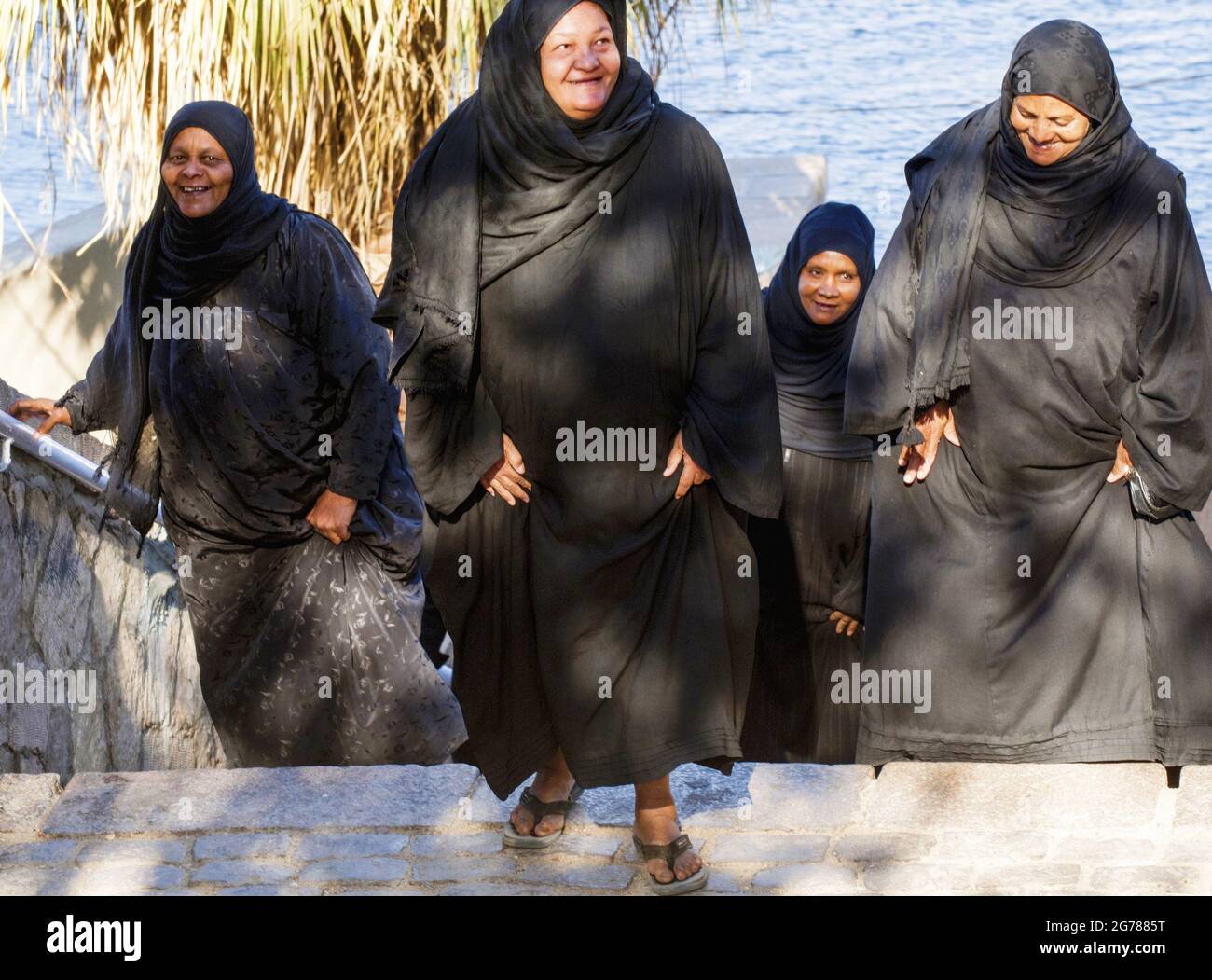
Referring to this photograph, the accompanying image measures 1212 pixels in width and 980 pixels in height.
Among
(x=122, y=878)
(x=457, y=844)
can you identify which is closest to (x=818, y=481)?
(x=457, y=844)

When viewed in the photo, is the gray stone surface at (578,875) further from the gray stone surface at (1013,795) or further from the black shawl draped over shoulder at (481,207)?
the black shawl draped over shoulder at (481,207)

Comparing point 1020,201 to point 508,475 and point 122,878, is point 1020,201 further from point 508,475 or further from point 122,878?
point 122,878

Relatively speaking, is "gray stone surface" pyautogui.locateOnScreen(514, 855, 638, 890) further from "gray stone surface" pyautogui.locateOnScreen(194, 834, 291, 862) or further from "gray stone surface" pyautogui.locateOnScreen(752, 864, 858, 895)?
"gray stone surface" pyautogui.locateOnScreen(194, 834, 291, 862)

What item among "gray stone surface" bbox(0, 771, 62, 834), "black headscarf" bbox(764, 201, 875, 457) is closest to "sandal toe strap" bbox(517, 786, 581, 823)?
"gray stone surface" bbox(0, 771, 62, 834)

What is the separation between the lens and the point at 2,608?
4824 mm

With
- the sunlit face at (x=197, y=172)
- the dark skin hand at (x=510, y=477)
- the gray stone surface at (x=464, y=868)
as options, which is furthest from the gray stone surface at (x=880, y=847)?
the sunlit face at (x=197, y=172)

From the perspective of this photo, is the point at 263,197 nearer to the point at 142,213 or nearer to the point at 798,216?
the point at 142,213

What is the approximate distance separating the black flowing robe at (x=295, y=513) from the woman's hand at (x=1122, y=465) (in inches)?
66.7

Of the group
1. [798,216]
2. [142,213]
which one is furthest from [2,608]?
[798,216]

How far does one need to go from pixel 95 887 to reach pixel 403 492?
60.6 inches

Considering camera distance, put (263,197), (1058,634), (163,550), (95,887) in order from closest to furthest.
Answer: (95,887) → (1058,634) → (263,197) → (163,550)

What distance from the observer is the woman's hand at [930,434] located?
160 inches

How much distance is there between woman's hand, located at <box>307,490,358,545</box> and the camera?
4594mm

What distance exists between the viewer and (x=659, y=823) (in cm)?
350
